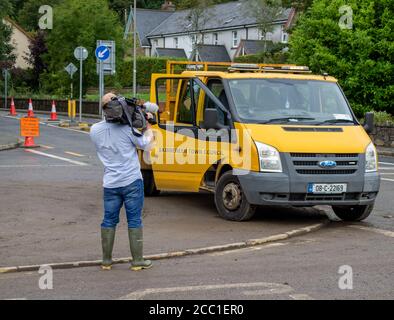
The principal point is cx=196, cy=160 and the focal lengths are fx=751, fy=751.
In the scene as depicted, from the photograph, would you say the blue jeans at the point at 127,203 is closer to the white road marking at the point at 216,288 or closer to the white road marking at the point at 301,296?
the white road marking at the point at 216,288

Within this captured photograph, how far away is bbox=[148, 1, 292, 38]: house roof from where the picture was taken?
77.2 metres

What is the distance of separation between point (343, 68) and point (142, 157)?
1887 cm

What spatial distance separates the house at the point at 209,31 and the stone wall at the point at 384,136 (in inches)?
1634

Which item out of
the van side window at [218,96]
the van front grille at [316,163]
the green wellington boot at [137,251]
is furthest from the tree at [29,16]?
the green wellington boot at [137,251]

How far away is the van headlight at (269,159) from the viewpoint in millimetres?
10180

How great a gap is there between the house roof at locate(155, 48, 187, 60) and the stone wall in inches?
2465

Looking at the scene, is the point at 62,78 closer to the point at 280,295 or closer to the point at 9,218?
the point at 9,218

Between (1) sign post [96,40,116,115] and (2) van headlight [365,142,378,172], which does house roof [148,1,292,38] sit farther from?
(2) van headlight [365,142,378,172]

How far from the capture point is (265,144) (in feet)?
33.6

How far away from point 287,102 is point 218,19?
76.8 m

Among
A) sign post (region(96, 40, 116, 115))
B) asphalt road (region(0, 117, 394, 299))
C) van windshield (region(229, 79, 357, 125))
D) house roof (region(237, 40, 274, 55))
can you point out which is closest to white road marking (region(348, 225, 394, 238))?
asphalt road (region(0, 117, 394, 299))

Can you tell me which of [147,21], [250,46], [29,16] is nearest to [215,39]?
[250,46]

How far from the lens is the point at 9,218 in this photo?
417 inches

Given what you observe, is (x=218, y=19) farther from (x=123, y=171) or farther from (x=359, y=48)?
(x=123, y=171)
